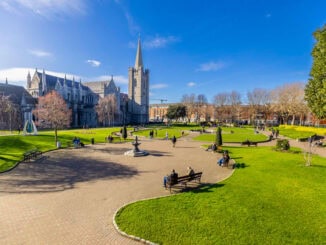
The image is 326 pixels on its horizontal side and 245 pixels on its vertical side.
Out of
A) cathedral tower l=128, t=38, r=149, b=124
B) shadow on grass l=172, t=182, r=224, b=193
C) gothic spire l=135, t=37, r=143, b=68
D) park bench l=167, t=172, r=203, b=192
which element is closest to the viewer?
park bench l=167, t=172, r=203, b=192

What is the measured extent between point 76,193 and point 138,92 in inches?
3963

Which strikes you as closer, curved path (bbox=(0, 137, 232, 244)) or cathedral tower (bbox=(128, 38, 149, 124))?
curved path (bbox=(0, 137, 232, 244))

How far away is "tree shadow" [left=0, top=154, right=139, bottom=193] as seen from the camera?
11.1 m

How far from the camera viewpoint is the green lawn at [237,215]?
6461 millimetres

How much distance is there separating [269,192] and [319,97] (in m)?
24.0

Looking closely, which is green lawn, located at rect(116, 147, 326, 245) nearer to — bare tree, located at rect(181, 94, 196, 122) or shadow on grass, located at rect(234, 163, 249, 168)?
shadow on grass, located at rect(234, 163, 249, 168)

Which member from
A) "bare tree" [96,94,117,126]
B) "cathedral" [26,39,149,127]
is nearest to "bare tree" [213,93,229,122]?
"cathedral" [26,39,149,127]

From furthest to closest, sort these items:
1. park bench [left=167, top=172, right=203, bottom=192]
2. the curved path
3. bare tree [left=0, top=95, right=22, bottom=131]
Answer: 1. bare tree [left=0, top=95, right=22, bottom=131]
2. park bench [left=167, top=172, right=203, bottom=192]
3. the curved path

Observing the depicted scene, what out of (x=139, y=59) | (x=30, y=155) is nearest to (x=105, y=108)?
(x=30, y=155)

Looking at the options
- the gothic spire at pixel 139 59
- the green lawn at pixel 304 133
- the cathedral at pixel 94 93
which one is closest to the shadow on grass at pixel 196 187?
the green lawn at pixel 304 133

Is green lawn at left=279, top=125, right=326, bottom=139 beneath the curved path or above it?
above

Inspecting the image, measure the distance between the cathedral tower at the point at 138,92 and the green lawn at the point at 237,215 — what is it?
9633cm

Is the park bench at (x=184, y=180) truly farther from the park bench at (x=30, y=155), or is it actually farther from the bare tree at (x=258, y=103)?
Result: the bare tree at (x=258, y=103)

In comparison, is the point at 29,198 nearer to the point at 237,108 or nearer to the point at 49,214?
the point at 49,214
